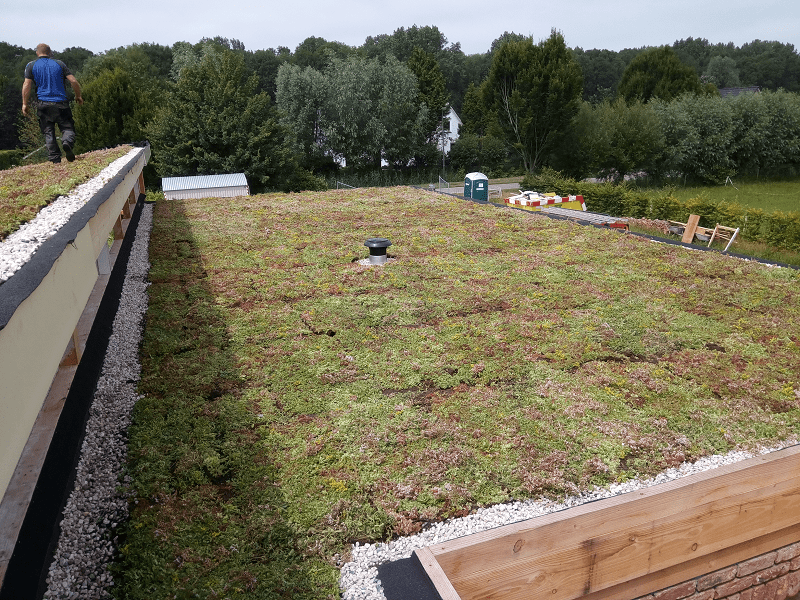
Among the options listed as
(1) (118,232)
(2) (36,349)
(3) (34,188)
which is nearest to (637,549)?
(2) (36,349)

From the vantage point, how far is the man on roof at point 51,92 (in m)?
7.06

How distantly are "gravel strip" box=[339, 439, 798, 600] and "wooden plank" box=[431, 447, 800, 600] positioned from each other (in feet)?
0.82

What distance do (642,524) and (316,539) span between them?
2.02m

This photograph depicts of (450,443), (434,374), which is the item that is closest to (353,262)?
(434,374)

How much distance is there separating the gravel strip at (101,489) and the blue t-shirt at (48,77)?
12.9 feet

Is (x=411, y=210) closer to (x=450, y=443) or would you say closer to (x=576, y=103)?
(x=450, y=443)

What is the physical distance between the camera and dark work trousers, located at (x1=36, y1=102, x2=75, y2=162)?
7.45m

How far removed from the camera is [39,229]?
11.4 ft

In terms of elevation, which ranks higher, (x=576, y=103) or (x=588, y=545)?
(x=576, y=103)

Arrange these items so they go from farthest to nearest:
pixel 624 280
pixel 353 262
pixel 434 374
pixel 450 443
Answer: pixel 353 262 → pixel 624 280 → pixel 434 374 → pixel 450 443

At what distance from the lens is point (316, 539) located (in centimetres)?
304

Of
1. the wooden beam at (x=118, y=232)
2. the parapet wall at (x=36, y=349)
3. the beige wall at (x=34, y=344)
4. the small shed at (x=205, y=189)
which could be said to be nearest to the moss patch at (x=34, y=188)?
the parapet wall at (x=36, y=349)

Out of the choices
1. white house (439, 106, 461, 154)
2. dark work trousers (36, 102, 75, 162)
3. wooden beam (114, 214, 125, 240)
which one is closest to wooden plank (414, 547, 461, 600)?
wooden beam (114, 214, 125, 240)

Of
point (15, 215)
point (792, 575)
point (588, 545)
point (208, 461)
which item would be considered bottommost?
point (792, 575)
